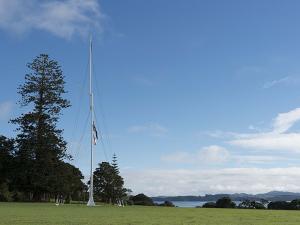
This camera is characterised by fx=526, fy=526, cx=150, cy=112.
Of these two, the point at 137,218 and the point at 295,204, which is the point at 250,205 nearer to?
the point at 295,204

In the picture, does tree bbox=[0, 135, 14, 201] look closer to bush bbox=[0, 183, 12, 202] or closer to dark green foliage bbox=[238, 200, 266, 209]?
bush bbox=[0, 183, 12, 202]

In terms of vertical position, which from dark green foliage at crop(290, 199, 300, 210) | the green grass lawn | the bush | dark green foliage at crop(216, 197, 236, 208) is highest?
the bush

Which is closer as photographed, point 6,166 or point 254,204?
point 254,204

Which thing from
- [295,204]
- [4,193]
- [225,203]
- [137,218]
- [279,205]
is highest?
[4,193]

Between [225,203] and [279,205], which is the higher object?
[225,203]

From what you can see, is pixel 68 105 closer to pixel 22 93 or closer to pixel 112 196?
pixel 22 93

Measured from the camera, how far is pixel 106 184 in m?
77.7

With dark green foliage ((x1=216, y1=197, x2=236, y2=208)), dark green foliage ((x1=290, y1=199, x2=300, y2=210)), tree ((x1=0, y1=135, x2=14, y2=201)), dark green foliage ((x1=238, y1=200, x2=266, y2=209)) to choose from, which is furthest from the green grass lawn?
tree ((x1=0, y1=135, x2=14, y2=201))

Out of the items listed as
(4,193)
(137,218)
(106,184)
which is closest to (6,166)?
(4,193)

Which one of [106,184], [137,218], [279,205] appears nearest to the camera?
[137,218]

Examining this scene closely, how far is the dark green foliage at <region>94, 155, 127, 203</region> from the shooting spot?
77.4 m

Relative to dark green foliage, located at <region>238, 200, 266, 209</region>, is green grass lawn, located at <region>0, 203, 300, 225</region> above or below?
below

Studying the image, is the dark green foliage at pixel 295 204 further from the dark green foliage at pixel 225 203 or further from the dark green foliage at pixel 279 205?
the dark green foliage at pixel 225 203

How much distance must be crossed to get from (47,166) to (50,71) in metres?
11.1
